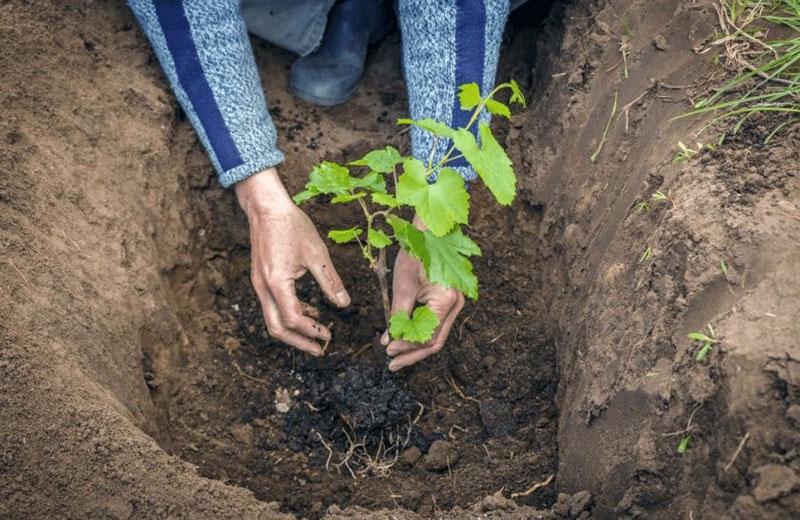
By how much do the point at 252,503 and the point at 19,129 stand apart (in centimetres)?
129

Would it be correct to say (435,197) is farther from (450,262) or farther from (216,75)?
(216,75)

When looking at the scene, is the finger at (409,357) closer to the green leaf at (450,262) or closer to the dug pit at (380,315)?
the dug pit at (380,315)

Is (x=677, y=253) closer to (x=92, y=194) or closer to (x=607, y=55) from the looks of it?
(x=607, y=55)

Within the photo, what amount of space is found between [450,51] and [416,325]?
868 millimetres

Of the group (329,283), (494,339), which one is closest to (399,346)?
A: (329,283)

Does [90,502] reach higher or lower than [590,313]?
higher

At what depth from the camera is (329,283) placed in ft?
7.43

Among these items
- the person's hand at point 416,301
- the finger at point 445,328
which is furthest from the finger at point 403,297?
the finger at point 445,328

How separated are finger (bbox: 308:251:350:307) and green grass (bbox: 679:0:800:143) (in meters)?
1.08

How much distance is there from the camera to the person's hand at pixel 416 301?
215 cm

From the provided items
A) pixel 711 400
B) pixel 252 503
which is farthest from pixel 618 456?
pixel 252 503

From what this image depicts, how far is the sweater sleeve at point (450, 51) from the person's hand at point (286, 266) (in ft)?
1.45

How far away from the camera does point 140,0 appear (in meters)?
2.33

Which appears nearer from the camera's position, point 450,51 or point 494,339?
point 450,51
